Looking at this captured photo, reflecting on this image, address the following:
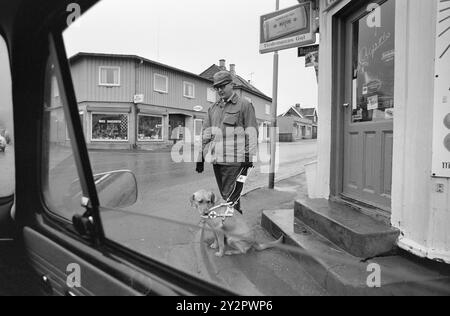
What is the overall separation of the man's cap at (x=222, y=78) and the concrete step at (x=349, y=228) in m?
1.65

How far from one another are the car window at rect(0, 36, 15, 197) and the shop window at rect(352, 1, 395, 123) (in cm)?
315

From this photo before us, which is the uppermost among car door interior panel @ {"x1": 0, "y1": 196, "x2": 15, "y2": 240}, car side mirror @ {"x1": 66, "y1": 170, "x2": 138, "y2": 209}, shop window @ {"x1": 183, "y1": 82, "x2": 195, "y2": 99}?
shop window @ {"x1": 183, "y1": 82, "x2": 195, "y2": 99}

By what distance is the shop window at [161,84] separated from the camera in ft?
67.2

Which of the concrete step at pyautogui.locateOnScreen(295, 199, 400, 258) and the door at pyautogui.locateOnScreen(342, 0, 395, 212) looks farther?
the door at pyautogui.locateOnScreen(342, 0, 395, 212)

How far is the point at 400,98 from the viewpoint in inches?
108

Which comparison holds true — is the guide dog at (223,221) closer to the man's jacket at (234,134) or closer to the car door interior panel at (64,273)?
the man's jacket at (234,134)

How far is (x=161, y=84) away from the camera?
21.3 meters

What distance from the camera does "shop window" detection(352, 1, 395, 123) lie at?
3.35 metres

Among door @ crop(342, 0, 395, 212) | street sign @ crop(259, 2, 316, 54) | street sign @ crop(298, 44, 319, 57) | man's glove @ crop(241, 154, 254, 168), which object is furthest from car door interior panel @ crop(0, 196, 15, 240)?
street sign @ crop(298, 44, 319, 57)

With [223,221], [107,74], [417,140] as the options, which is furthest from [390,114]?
[107,74]

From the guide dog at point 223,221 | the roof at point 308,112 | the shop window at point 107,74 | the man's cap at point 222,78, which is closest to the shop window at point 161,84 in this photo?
→ the shop window at point 107,74

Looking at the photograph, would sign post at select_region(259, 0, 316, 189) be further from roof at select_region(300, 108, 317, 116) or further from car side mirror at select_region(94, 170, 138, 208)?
roof at select_region(300, 108, 317, 116)

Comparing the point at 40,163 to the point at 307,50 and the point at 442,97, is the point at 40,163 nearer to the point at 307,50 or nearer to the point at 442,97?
the point at 442,97

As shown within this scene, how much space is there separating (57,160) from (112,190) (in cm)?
32
